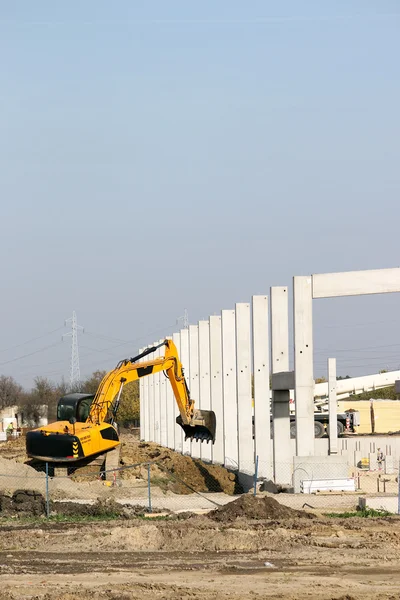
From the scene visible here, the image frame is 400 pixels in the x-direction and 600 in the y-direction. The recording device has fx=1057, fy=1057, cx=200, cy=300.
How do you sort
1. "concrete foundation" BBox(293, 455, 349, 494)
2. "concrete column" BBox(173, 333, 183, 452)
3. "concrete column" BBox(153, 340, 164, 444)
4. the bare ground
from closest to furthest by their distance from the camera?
the bare ground < "concrete foundation" BBox(293, 455, 349, 494) < "concrete column" BBox(173, 333, 183, 452) < "concrete column" BBox(153, 340, 164, 444)

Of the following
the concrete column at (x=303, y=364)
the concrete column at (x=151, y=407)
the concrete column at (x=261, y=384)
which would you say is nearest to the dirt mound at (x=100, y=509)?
the concrete column at (x=303, y=364)

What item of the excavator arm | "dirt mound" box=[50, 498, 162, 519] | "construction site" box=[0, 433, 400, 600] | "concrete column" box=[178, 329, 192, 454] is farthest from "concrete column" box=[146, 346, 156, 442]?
"dirt mound" box=[50, 498, 162, 519]

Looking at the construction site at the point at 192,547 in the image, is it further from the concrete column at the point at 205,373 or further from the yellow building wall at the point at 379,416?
the yellow building wall at the point at 379,416

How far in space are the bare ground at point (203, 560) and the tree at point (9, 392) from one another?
103m

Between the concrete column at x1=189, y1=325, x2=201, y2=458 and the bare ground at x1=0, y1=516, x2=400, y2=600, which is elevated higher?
the concrete column at x1=189, y1=325, x2=201, y2=458

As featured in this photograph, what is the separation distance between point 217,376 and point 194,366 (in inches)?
223

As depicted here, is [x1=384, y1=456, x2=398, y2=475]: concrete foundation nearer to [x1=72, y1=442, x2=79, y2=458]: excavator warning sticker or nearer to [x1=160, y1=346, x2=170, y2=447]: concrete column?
[x1=72, y1=442, x2=79, y2=458]: excavator warning sticker

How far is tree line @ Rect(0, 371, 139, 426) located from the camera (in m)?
102

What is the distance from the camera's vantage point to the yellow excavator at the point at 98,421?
2744cm

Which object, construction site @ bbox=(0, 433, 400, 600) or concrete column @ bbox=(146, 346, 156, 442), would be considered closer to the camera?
construction site @ bbox=(0, 433, 400, 600)

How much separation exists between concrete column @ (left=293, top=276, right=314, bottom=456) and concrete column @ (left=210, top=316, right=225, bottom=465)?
1001 centimetres

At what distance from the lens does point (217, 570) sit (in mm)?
15523

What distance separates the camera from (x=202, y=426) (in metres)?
30.6

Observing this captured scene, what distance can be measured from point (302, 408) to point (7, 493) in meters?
7.59
